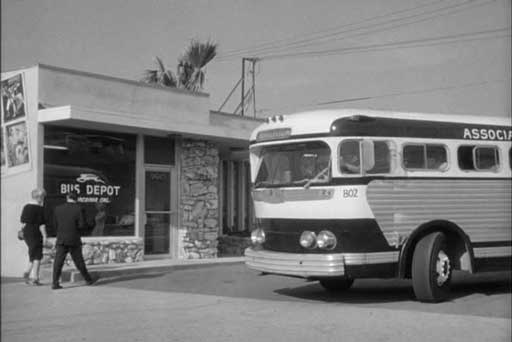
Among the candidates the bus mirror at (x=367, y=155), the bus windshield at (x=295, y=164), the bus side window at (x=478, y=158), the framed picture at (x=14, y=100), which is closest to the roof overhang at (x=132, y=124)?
the framed picture at (x=14, y=100)

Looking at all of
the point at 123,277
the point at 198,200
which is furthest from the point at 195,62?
the point at 198,200

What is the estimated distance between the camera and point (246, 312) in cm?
979

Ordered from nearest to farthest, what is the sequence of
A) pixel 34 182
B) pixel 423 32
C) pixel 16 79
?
pixel 423 32 < pixel 16 79 < pixel 34 182

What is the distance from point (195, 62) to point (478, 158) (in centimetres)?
470

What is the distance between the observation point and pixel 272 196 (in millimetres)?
11062

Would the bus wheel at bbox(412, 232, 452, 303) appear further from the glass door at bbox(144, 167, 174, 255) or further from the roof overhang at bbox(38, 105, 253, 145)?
the glass door at bbox(144, 167, 174, 255)

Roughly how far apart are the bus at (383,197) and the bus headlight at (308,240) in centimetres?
2

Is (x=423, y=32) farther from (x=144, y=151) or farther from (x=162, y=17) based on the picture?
(x=144, y=151)

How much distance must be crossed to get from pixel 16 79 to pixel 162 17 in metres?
5.47

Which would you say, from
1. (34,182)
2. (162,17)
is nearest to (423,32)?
(162,17)

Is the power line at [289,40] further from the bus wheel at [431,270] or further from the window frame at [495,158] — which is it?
the bus wheel at [431,270]

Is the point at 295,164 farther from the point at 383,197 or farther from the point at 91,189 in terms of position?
the point at 91,189

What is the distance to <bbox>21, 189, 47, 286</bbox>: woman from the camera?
480 inches

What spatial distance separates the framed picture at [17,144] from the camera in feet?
41.2
